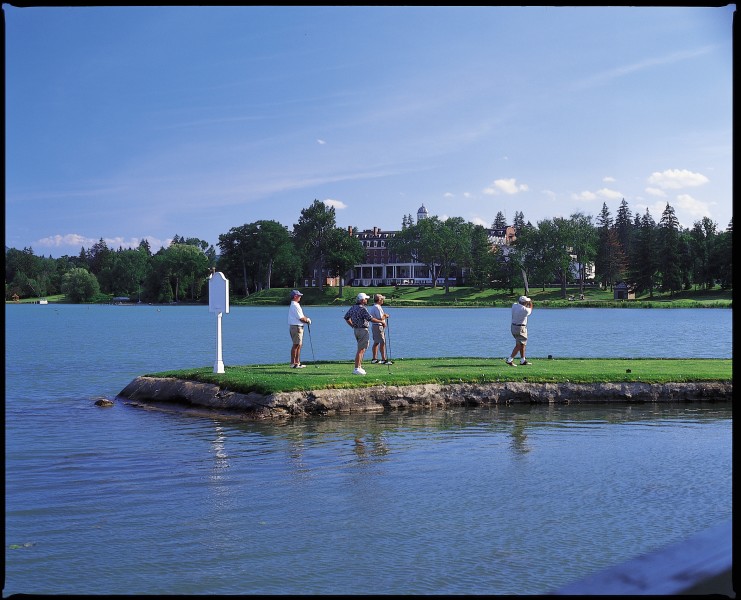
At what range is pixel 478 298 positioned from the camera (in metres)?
157

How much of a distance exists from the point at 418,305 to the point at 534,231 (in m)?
25.8

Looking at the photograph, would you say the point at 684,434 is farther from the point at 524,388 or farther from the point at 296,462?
the point at 296,462

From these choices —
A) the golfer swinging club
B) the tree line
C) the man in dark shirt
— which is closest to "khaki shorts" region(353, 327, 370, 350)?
the man in dark shirt

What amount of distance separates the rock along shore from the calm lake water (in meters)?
0.61

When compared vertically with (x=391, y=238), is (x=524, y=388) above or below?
below

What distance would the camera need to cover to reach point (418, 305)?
148250 millimetres

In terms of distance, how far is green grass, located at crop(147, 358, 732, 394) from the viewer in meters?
19.2

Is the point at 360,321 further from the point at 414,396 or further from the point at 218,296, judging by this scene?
the point at 218,296

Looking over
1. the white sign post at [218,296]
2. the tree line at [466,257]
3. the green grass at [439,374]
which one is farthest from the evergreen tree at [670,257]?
the white sign post at [218,296]

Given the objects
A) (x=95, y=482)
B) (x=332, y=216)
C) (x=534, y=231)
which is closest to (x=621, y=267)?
(x=534, y=231)

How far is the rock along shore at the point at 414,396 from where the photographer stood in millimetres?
18391

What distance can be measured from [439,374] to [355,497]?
1006 centimetres

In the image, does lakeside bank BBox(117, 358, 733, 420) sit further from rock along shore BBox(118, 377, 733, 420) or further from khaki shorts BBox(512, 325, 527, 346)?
khaki shorts BBox(512, 325, 527, 346)

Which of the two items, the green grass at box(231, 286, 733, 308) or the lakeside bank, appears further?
the green grass at box(231, 286, 733, 308)
